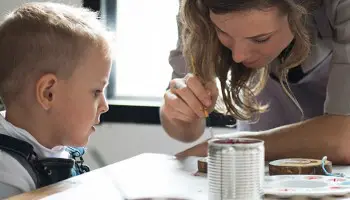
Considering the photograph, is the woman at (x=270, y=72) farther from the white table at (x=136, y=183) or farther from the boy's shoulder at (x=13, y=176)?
the boy's shoulder at (x=13, y=176)

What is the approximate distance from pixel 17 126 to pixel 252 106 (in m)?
0.61

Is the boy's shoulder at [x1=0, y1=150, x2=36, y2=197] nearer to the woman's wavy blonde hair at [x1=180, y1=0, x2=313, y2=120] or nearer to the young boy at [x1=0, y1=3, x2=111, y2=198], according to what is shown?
the young boy at [x1=0, y1=3, x2=111, y2=198]

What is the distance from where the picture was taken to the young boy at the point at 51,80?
1.23 m

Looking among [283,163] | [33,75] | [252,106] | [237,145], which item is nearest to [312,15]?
[252,106]

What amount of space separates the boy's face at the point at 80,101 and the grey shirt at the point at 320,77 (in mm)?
397

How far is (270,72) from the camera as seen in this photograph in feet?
5.28

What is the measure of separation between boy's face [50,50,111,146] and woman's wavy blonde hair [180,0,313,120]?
0.84 ft

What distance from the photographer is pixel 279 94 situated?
1.67 m

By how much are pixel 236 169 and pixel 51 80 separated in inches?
21.6

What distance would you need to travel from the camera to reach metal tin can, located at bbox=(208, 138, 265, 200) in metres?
0.81

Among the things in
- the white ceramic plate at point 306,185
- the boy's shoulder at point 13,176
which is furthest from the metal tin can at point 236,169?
the boy's shoulder at point 13,176

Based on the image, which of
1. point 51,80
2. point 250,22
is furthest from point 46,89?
point 250,22

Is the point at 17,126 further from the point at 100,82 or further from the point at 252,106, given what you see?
the point at 252,106

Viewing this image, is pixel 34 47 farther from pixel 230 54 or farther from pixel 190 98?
pixel 230 54
